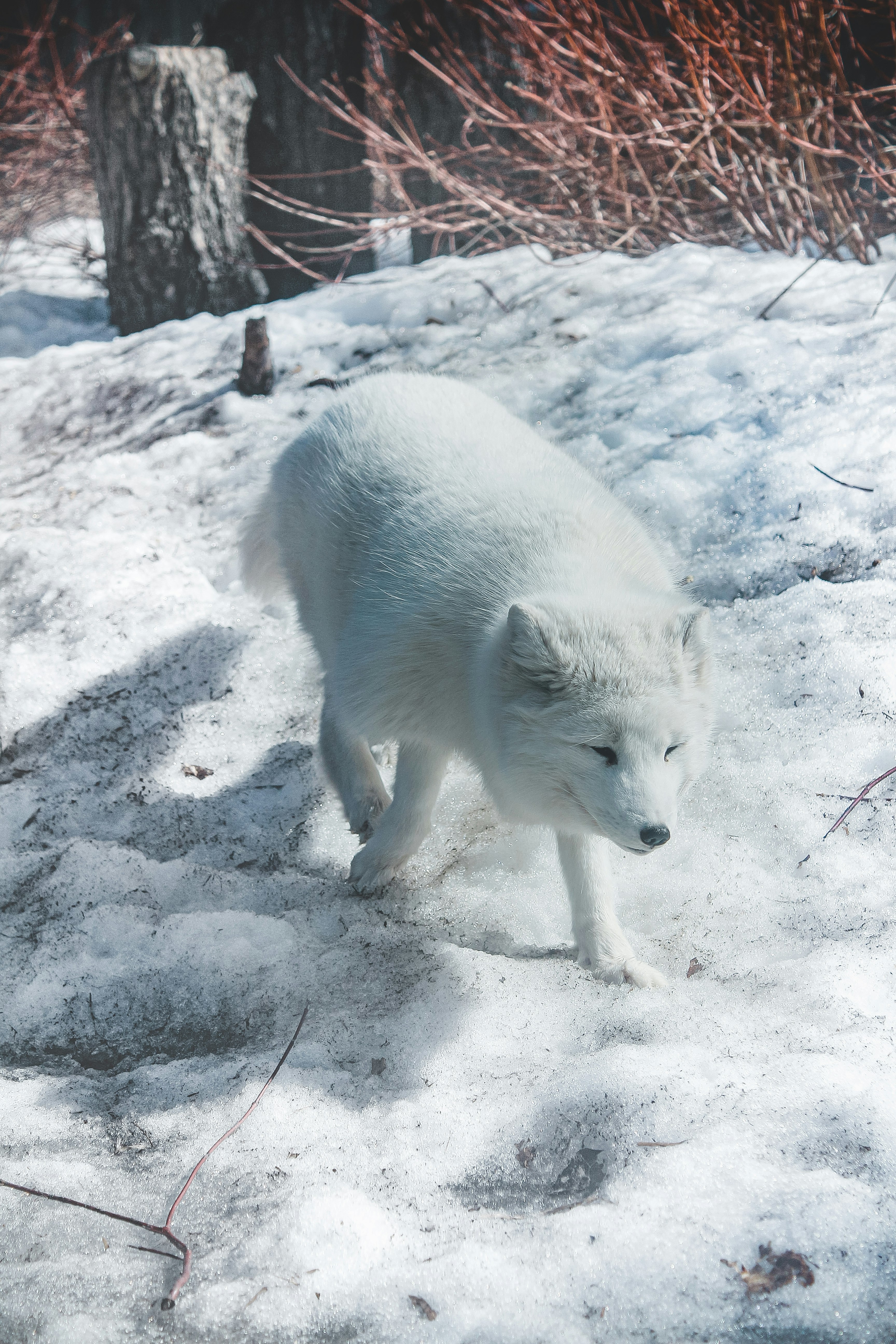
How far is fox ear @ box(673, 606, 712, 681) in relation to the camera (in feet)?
6.10

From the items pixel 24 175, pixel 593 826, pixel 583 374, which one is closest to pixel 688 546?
pixel 583 374

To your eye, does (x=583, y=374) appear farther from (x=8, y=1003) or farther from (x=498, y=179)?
(x=8, y=1003)

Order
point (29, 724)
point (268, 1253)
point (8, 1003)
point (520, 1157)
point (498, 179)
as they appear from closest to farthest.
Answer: point (268, 1253)
point (520, 1157)
point (8, 1003)
point (29, 724)
point (498, 179)

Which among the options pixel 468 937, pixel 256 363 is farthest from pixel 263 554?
pixel 256 363

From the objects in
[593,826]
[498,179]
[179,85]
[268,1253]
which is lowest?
[268,1253]

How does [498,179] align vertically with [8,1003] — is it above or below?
above

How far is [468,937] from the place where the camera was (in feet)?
7.47

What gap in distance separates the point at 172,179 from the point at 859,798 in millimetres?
5476

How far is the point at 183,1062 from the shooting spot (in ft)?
6.23

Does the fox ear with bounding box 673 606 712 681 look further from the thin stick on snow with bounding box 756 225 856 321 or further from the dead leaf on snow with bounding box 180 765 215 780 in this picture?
the thin stick on snow with bounding box 756 225 856 321

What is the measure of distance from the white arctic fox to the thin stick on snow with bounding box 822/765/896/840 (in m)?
0.44

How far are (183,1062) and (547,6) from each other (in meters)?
4.35

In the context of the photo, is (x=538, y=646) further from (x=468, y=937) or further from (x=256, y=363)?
(x=256, y=363)

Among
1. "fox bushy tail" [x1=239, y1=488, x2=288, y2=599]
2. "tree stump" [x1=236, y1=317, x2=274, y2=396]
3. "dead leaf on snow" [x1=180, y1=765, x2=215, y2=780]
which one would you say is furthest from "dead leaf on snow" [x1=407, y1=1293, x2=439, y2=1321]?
"tree stump" [x1=236, y1=317, x2=274, y2=396]
